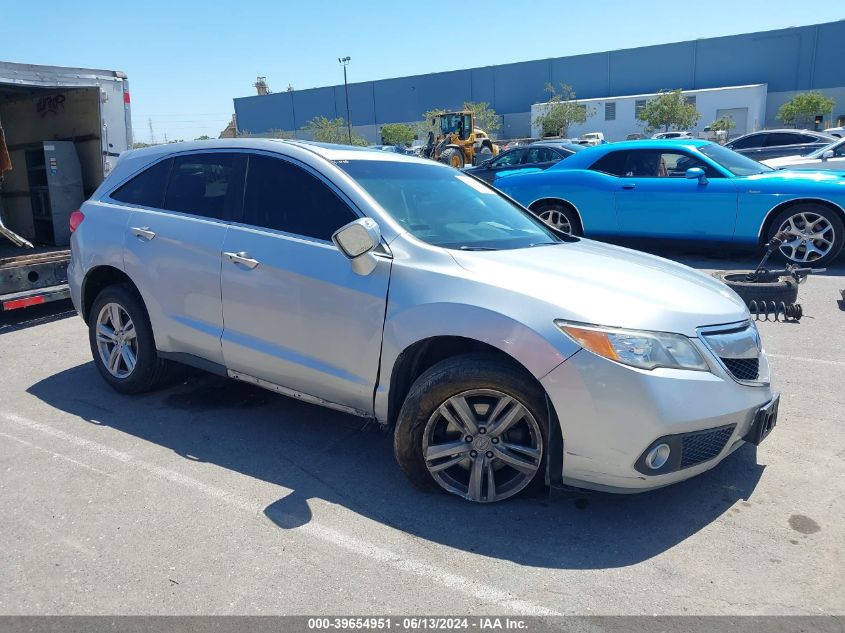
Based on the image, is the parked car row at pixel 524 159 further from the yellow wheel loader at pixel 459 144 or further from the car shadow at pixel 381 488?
the car shadow at pixel 381 488

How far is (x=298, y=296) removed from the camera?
3672 millimetres

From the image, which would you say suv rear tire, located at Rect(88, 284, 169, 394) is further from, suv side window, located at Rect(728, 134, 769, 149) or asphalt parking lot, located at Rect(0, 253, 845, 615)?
suv side window, located at Rect(728, 134, 769, 149)

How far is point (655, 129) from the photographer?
55.1 meters

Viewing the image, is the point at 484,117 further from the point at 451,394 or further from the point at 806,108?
the point at 451,394

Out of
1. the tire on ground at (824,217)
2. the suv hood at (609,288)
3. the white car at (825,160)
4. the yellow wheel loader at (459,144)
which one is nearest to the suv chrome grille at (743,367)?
the suv hood at (609,288)

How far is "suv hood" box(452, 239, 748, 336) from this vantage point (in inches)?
117

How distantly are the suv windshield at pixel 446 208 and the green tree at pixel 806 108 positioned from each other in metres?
54.7

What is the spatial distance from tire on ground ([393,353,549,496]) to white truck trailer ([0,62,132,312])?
5071mm

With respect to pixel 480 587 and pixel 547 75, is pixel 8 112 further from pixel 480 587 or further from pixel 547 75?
pixel 547 75

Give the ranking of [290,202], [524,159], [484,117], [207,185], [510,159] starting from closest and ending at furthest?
[290,202] → [207,185] → [524,159] → [510,159] → [484,117]

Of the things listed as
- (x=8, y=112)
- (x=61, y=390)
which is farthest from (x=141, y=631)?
(x=8, y=112)

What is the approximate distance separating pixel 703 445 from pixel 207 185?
3.31m

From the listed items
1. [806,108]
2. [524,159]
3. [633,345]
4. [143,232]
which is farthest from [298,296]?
[806,108]

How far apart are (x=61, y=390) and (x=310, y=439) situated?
2270 mm
